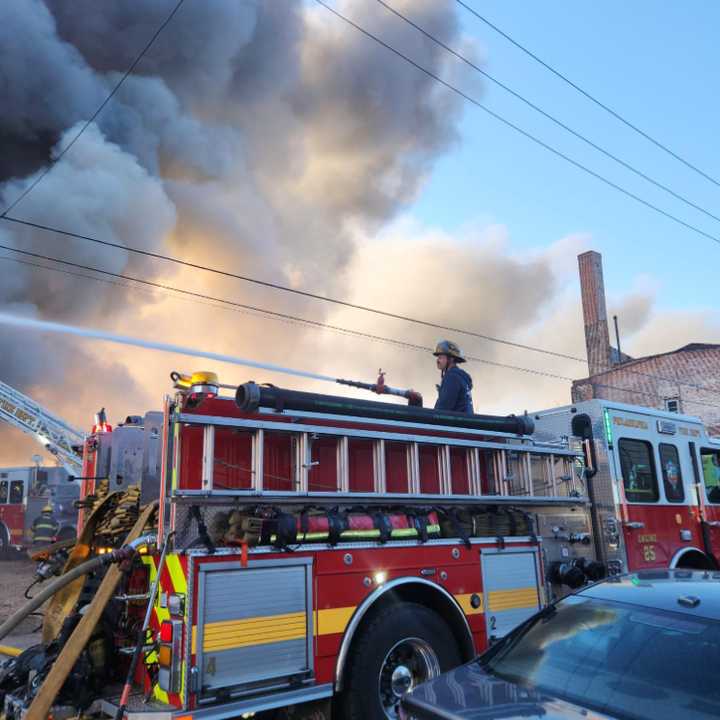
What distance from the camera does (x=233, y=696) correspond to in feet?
12.1

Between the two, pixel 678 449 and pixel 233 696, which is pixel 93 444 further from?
pixel 678 449

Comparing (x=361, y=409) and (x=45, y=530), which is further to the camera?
(x=45, y=530)

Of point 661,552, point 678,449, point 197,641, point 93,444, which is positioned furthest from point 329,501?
point 678,449

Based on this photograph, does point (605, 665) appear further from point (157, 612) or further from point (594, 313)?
point (594, 313)

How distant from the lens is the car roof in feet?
9.77

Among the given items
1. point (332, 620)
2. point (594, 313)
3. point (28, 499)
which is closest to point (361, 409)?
point (332, 620)

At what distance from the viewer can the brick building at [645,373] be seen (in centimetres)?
2917

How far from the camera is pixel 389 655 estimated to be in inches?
174

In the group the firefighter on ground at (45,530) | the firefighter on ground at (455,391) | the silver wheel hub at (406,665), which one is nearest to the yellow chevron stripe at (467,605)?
the silver wheel hub at (406,665)

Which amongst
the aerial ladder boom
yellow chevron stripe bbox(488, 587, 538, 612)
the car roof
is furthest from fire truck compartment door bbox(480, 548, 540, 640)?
the aerial ladder boom

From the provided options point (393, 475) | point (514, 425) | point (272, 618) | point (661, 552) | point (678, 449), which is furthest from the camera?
point (678, 449)

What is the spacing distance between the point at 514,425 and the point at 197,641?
3.27 meters

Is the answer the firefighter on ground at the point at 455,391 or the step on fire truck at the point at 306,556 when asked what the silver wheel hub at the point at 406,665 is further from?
the firefighter on ground at the point at 455,391

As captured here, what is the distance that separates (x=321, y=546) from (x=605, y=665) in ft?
6.44
